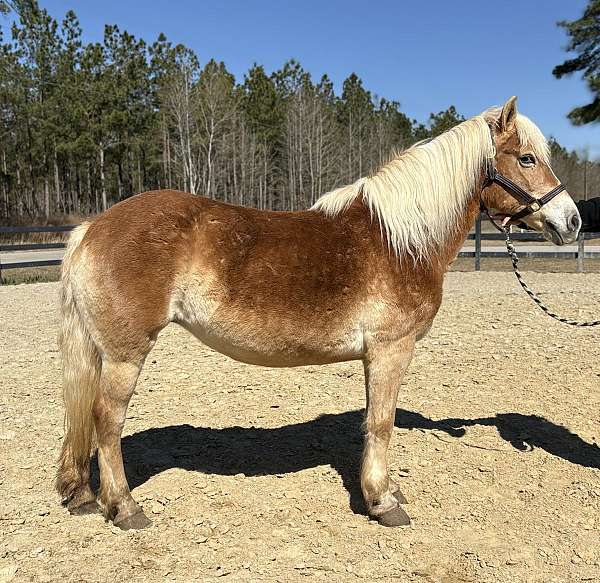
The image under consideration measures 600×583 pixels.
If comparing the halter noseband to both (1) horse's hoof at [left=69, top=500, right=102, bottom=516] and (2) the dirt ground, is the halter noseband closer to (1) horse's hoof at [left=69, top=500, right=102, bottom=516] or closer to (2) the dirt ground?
(2) the dirt ground

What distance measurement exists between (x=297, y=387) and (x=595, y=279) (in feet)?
32.5

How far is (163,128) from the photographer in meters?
37.5

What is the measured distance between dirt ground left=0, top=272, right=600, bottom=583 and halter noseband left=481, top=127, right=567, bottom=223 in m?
1.85

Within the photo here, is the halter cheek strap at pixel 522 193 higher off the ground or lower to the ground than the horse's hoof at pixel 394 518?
higher

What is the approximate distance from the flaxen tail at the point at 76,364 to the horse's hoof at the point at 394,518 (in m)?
1.86

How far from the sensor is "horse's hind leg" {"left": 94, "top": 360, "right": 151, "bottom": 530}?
3.10 m

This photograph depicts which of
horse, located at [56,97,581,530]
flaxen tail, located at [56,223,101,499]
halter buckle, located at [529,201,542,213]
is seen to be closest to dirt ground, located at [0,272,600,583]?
horse, located at [56,97,581,530]

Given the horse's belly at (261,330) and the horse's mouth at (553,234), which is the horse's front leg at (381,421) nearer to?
the horse's belly at (261,330)

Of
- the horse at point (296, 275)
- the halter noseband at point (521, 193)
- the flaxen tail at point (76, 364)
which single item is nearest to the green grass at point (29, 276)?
the flaxen tail at point (76, 364)

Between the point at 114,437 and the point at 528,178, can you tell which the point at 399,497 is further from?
the point at 528,178

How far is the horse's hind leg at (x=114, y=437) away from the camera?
310 cm

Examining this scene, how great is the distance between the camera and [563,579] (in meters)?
2.70

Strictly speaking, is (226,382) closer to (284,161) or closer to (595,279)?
(595,279)

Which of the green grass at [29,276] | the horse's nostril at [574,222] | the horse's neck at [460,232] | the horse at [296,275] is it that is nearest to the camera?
the horse at [296,275]
